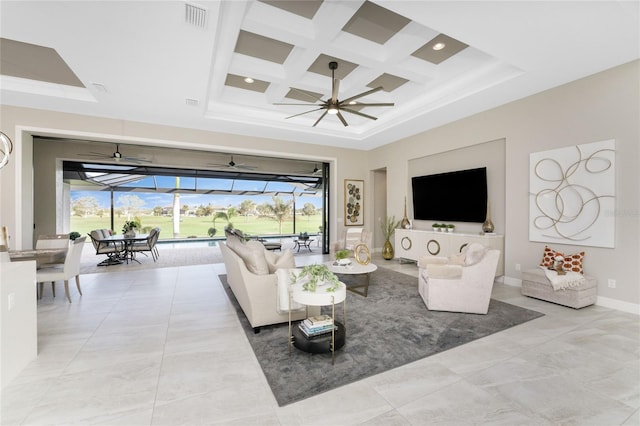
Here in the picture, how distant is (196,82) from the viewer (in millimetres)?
4102

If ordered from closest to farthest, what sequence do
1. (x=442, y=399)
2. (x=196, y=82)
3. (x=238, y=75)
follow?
1. (x=442, y=399)
2. (x=196, y=82)
3. (x=238, y=75)

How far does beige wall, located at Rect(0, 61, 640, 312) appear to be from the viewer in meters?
3.55

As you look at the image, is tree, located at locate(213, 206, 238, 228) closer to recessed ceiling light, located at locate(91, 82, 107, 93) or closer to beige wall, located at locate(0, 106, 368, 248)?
beige wall, located at locate(0, 106, 368, 248)

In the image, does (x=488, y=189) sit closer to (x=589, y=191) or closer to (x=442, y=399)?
(x=589, y=191)

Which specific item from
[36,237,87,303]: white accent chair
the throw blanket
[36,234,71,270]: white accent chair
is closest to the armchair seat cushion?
the throw blanket

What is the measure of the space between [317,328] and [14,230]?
20.0ft

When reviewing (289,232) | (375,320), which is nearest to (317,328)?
(375,320)

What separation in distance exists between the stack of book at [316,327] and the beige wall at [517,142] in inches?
157

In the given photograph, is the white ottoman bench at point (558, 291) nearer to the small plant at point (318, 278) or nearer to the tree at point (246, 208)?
the small plant at point (318, 278)

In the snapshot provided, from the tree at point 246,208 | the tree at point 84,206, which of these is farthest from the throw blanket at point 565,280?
the tree at point 84,206

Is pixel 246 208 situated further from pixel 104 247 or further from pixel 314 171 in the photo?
pixel 104 247

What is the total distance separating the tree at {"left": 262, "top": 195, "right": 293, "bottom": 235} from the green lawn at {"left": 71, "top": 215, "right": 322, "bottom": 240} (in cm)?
26

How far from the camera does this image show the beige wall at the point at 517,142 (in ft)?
11.7

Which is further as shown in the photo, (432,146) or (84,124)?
(432,146)
